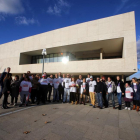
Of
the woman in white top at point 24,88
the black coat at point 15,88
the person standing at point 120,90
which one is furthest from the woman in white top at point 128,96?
the black coat at point 15,88

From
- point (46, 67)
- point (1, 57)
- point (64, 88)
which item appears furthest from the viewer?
point (1, 57)

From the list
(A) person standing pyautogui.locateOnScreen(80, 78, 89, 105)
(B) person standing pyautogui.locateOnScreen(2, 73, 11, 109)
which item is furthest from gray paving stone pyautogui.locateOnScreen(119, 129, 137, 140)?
(B) person standing pyautogui.locateOnScreen(2, 73, 11, 109)

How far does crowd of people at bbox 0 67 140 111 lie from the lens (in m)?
5.48

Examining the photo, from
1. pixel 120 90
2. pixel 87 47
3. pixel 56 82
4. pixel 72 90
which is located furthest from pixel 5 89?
pixel 87 47

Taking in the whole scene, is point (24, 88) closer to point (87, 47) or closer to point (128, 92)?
point (128, 92)

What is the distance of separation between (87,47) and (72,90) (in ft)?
38.9

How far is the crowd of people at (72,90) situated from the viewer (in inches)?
216

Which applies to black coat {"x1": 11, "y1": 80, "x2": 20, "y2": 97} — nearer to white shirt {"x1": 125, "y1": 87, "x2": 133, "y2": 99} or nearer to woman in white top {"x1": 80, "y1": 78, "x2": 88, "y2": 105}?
woman in white top {"x1": 80, "y1": 78, "x2": 88, "y2": 105}

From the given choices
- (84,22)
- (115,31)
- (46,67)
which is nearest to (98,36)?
(115,31)

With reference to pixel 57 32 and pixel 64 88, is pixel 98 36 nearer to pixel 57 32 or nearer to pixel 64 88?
pixel 57 32

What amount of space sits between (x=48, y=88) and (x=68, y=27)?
42.4 feet

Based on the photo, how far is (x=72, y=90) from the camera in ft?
21.3

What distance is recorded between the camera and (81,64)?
15.4m

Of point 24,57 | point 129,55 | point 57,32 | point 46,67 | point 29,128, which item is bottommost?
point 29,128
